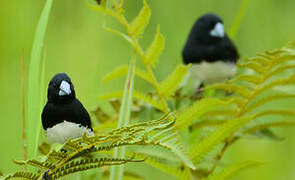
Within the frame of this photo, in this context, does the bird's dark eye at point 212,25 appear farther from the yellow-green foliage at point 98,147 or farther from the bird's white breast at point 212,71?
the yellow-green foliage at point 98,147

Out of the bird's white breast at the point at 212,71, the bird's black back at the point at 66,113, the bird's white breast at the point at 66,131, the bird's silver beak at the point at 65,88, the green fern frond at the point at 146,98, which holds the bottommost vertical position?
the bird's white breast at the point at 66,131

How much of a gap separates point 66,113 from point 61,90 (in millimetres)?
48

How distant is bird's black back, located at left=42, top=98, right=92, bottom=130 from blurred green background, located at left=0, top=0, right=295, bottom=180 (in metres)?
1.29

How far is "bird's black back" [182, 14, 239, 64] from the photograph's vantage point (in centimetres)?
202

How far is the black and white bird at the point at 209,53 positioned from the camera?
197cm

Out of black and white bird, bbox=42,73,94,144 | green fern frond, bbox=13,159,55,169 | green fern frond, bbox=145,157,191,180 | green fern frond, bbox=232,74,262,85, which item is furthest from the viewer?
green fern frond, bbox=232,74,262,85

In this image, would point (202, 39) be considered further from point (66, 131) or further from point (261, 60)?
point (66, 131)

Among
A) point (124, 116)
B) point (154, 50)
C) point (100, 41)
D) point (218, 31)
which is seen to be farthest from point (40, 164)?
point (100, 41)

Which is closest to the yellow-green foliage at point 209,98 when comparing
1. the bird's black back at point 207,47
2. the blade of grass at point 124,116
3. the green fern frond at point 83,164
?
the blade of grass at point 124,116

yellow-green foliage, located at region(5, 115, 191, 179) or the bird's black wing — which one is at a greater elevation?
the bird's black wing

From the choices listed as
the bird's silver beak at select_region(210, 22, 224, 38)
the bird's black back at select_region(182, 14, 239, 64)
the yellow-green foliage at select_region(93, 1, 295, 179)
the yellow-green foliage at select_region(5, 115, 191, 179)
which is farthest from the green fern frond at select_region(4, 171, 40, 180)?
the bird's black back at select_region(182, 14, 239, 64)

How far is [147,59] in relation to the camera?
47.8 inches

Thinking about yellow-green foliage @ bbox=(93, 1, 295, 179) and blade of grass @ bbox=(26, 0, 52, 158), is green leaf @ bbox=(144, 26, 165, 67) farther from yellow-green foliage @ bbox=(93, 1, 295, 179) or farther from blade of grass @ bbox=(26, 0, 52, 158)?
blade of grass @ bbox=(26, 0, 52, 158)

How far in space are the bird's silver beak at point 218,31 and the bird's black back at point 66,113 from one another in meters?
1.11
